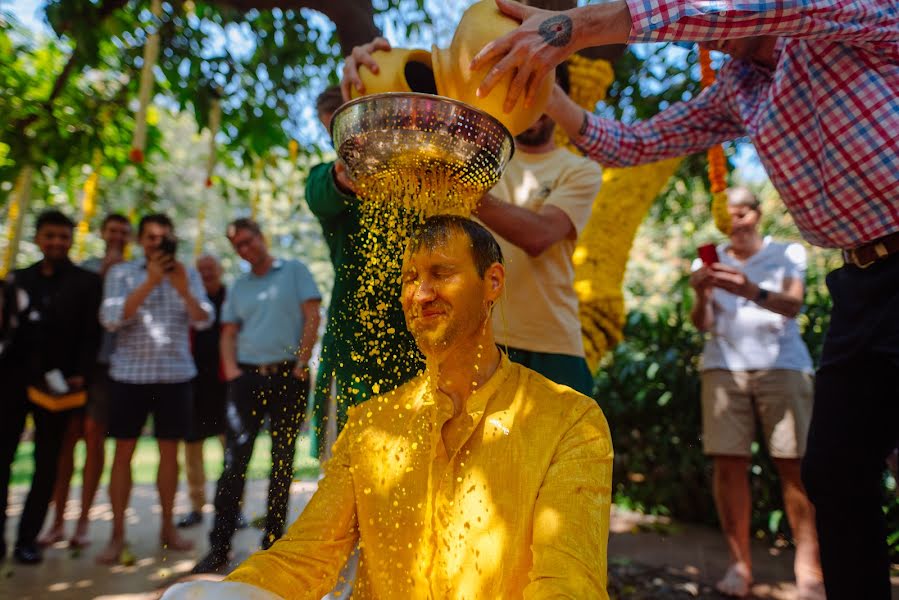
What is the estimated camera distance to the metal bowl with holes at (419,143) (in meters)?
1.54

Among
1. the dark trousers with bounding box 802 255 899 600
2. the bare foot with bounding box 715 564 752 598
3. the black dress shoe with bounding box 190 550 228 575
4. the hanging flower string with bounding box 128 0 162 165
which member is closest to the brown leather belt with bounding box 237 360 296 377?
the black dress shoe with bounding box 190 550 228 575

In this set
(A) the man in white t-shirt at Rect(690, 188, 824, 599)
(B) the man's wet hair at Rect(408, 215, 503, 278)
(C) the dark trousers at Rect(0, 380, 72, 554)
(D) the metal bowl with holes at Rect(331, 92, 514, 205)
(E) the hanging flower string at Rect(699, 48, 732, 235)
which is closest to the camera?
(D) the metal bowl with holes at Rect(331, 92, 514, 205)

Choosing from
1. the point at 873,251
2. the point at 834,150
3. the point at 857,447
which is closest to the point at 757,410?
the point at 857,447

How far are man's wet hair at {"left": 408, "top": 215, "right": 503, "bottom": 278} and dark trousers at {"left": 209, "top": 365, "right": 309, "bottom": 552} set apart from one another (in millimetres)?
1326

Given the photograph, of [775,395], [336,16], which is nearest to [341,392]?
[336,16]

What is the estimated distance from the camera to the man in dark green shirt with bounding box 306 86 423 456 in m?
2.29

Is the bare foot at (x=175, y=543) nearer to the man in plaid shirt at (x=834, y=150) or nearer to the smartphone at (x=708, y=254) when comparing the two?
the smartphone at (x=708, y=254)

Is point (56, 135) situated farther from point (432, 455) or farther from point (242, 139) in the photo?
point (432, 455)

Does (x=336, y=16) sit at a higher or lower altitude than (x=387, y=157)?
higher

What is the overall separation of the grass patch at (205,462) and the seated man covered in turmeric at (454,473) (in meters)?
0.63

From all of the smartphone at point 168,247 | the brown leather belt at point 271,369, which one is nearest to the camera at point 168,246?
the smartphone at point 168,247

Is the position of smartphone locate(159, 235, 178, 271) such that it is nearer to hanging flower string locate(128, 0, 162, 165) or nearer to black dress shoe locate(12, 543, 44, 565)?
hanging flower string locate(128, 0, 162, 165)

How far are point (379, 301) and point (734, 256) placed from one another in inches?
111

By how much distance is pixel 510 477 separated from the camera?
1.66 meters
